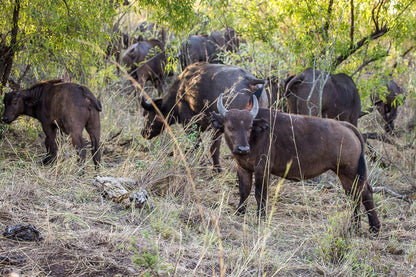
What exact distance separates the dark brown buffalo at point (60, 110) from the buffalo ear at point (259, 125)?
268 centimetres

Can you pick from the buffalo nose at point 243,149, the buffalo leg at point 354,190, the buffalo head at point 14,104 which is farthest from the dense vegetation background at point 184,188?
the buffalo nose at point 243,149

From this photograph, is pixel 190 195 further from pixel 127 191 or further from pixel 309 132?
pixel 309 132

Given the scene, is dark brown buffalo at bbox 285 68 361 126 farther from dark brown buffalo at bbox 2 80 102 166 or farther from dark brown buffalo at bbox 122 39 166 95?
dark brown buffalo at bbox 122 39 166 95

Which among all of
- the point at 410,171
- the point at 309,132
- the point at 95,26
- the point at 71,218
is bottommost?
the point at 410,171

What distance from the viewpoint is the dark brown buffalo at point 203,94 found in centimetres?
860

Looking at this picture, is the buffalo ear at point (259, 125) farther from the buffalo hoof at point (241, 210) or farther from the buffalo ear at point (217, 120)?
the buffalo hoof at point (241, 210)

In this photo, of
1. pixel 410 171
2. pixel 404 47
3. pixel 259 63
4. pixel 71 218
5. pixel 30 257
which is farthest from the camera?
pixel 404 47

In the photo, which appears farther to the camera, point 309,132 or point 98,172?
point 98,172

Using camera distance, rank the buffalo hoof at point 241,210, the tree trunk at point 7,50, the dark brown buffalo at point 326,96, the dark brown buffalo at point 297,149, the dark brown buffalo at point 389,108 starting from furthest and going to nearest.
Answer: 1. the dark brown buffalo at point 389,108
2. the dark brown buffalo at point 326,96
3. the tree trunk at point 7,50
4. the buffalo hoof at point 241,210
5. the dark brown buffalo at point 297,149

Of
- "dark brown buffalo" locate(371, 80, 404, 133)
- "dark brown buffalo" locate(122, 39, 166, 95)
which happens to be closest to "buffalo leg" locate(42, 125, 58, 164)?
"dark brown buffalo" locate(122, 39, 166, 95)

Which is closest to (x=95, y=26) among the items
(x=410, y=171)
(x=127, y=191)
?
(x=127, y=191)

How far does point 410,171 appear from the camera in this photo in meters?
9.88

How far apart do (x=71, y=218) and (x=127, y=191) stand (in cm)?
103

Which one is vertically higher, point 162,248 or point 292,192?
point 162,248
